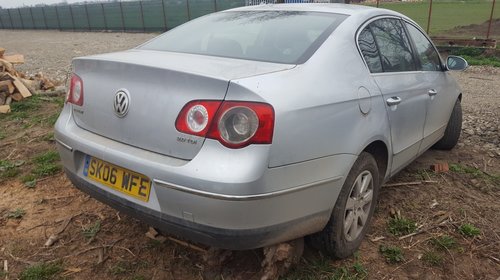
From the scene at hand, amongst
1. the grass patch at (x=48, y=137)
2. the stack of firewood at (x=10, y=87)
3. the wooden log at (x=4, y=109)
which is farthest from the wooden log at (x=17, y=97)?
the grass patch at (x=48, y=137)

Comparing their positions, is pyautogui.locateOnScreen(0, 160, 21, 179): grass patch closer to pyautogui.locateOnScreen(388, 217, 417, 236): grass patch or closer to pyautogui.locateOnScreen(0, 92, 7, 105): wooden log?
pyautogui.locateOnScreen(0, 92, 7, 105): wooden log

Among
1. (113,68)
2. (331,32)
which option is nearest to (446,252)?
(331,32)

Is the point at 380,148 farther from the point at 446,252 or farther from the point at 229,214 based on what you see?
the point at 229,214

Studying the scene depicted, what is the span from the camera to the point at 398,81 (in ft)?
9.89

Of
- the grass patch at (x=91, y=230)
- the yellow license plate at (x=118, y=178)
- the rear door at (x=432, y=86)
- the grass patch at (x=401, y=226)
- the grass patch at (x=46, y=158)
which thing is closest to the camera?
the yellow license plate at (x=118, y=178)

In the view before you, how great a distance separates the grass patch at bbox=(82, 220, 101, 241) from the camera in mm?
2936

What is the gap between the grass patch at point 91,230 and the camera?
116 inches

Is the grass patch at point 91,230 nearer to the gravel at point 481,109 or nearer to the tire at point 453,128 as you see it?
the tire at point 453,128

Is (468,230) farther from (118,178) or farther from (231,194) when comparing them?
(118,178)

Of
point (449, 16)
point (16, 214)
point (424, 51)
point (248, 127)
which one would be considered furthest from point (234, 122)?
point (449, 16)

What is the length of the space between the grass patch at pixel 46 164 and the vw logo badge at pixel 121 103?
203cm

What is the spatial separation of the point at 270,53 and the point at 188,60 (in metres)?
0.49

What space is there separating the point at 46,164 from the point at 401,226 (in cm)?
323

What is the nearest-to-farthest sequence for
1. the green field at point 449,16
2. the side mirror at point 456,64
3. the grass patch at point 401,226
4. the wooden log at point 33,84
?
the grass patch at point 401,226, the side mirror at point 456,64, the wooden log at point 33,84, the green field at point 449,16
